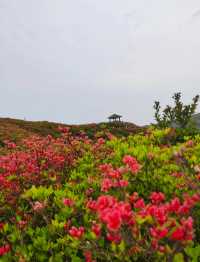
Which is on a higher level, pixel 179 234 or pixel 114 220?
pixel 114 220

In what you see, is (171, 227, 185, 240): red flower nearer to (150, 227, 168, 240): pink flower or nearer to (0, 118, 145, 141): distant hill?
(150, 227, 168, 240): pink flower

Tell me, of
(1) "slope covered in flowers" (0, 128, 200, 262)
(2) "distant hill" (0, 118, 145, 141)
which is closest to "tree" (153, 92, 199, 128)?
(1) "slope covered in flowers" (0, 128, 200, 262)

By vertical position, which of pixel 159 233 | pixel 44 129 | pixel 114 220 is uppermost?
pixel 44 129

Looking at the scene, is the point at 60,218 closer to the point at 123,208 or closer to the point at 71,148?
the point at 123,208

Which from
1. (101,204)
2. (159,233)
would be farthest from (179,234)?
(101,204)

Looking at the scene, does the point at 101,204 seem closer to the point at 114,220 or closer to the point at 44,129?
the point at 114,220

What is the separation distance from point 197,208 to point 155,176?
57.2 inches

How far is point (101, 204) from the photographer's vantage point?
12.8 feet

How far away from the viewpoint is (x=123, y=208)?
3.83m

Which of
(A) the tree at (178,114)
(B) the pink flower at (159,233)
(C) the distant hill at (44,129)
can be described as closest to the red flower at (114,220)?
(B) the pink flower at (159,233)

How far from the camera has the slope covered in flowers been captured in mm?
4012

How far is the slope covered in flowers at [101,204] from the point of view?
4012 mm

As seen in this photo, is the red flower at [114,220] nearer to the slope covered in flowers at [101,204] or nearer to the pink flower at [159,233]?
the slope covered in flowers at [101,204]

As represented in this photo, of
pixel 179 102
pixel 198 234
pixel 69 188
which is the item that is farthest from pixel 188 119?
pixel 198 234
